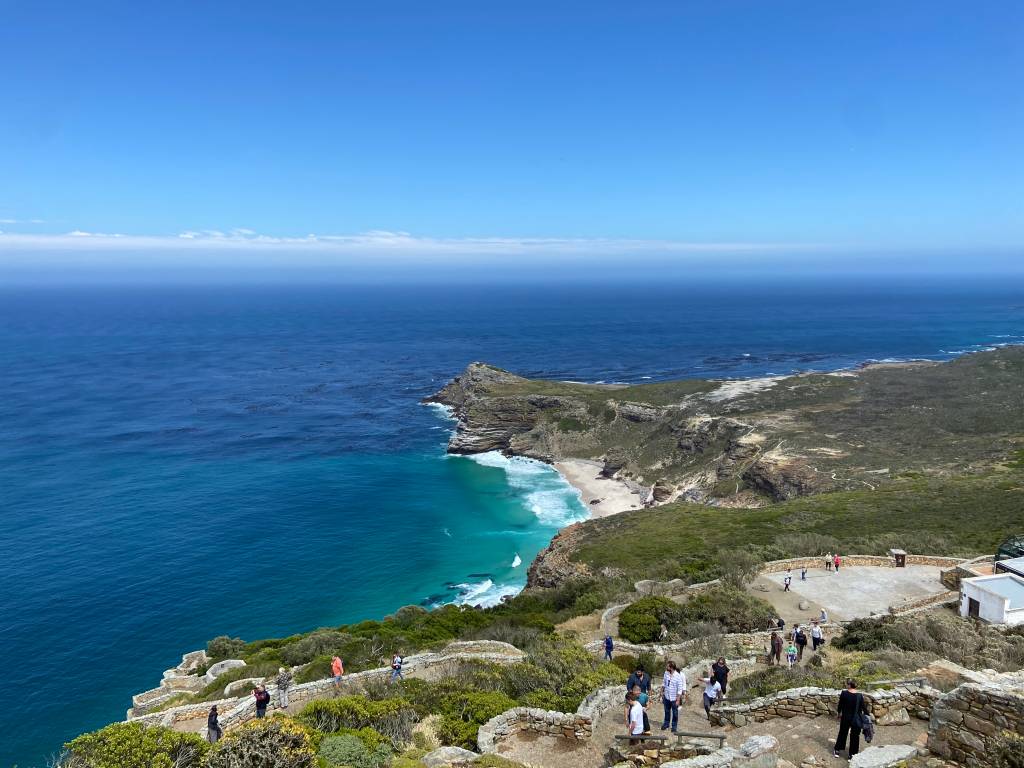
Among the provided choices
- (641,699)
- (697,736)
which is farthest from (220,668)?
(697,736)

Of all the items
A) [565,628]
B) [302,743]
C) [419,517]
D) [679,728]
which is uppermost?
[302,743]

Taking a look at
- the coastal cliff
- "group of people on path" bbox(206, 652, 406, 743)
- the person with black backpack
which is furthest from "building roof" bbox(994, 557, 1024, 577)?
the coastal cliff

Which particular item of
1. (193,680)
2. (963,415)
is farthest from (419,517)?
(963,415)

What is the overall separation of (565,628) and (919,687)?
1410 centimetres

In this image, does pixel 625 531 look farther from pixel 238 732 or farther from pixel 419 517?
pixel 238 732

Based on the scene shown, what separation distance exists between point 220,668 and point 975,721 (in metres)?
24.3

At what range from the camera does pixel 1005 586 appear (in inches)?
675

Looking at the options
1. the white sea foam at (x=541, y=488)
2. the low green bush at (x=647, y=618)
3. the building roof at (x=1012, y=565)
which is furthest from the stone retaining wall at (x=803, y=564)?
the white sea foam at (x=541, y=488)

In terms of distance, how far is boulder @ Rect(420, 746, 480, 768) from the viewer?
1036cm

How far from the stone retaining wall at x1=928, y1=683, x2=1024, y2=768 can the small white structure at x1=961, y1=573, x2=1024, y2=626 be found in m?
9.89

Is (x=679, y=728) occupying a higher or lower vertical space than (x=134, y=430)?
higher

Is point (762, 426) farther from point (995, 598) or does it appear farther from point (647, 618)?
point (995, 598)

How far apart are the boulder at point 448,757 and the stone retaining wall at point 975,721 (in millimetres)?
6992

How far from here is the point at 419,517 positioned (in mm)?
52406
